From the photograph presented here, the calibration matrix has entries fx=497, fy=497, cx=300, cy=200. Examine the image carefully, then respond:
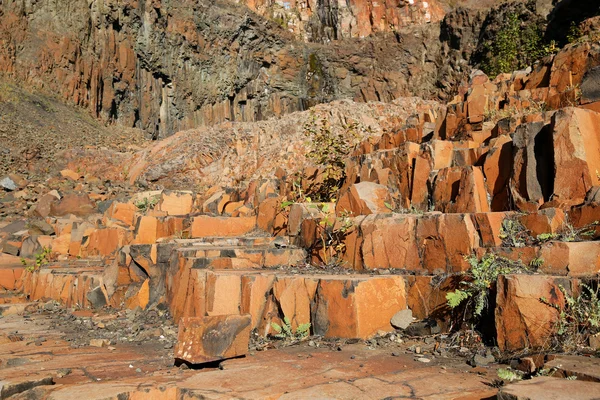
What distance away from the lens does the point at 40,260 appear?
1127cm

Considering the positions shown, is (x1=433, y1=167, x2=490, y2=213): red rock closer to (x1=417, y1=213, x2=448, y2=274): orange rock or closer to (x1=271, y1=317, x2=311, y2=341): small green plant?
(x1=417, y1=213, x2=448, y2=274): orange rock

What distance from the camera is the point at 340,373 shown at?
11.5 ft

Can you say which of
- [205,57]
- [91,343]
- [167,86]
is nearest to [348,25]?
[205,57]

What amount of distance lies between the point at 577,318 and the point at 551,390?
1.25 m

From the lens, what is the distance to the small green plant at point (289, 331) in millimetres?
4824

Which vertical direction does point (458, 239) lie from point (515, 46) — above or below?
below

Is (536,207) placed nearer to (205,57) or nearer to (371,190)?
(371,190)

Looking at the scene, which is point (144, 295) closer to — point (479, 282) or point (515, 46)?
point (479, 282)

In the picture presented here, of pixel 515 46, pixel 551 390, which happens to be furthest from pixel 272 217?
pixel 515 46

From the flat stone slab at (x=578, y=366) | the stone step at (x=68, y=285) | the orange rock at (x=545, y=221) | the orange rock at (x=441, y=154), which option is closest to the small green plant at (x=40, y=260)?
the stone step at (x=68, y=285)

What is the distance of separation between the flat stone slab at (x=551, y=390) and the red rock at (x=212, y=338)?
230 cm

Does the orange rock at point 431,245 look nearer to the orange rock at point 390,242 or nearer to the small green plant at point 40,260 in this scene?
the orange rock at point 390,242

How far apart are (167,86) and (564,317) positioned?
31.9 metres

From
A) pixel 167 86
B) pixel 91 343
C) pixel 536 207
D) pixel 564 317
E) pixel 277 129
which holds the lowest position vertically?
pixel 91 343
